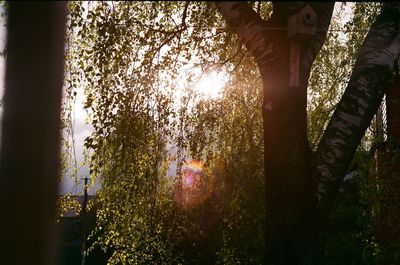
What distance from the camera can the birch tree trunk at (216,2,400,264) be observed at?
425 centimetres

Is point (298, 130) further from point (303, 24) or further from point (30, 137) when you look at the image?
point (30, 137)

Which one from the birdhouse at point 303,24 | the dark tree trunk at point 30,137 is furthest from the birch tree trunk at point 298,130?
the dark tree trunk at point 30,137

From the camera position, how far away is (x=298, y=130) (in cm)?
431

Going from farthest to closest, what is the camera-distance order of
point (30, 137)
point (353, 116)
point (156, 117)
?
point (156, 117) < point (353, 116) < point (30, 137)

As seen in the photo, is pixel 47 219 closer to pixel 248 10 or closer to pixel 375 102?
pixel 248 10

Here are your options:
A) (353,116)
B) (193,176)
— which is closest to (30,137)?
(353,116)

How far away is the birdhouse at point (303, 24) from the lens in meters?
4.23

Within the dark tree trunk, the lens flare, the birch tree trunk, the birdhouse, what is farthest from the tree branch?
the lens flare

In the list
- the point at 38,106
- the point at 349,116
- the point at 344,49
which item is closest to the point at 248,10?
the point at 349,116

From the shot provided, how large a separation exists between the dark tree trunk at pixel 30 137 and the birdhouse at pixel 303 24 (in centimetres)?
200

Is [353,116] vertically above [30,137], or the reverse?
[353,116]

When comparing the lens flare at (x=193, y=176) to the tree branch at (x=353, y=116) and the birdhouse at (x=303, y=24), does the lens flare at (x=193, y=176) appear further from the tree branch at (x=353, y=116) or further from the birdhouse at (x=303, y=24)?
the birdhouse at (x=303, y=24)

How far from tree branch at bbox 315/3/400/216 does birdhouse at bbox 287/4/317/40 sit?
0.62 m

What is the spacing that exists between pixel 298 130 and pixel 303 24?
839mm
